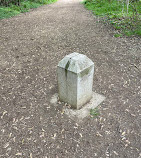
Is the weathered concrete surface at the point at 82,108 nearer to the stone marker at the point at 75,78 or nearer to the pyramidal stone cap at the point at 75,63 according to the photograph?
the stone marker at the point at 75,78

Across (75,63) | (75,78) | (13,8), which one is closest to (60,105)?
(75,78)

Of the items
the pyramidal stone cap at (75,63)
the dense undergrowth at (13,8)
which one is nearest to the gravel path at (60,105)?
the pyramidal stone cap at (75,63)

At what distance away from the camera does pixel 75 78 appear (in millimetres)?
3100

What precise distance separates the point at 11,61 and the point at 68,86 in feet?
11.5

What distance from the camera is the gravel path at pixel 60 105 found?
114 inches

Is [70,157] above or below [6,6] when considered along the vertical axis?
below

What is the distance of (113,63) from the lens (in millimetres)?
5723

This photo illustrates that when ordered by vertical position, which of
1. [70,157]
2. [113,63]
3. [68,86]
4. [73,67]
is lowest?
[70,157]

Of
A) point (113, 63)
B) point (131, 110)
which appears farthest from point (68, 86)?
point (113, 63)

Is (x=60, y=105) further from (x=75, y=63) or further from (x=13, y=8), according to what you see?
(x=13, y=8)

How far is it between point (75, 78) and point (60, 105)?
1.03 metres

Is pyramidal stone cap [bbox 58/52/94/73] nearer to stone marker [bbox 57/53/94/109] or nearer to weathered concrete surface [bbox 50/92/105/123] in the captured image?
stone marker [bbox 57/53/94/109]

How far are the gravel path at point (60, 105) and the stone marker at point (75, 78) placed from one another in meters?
0.42

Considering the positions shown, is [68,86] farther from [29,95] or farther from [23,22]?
[23,22]
